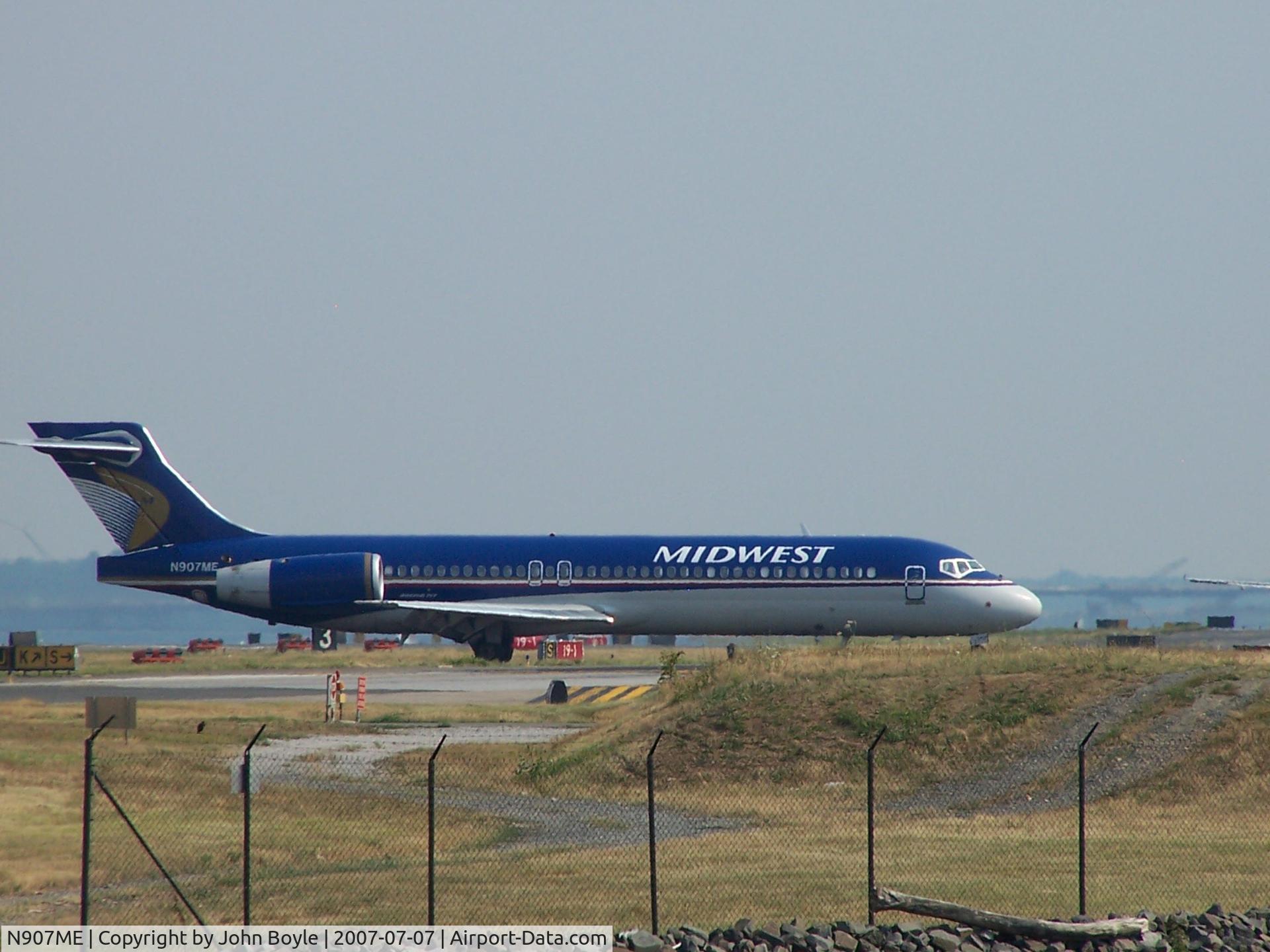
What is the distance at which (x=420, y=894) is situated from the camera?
1700 centimetres

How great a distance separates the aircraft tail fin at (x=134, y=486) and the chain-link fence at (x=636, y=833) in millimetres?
20779

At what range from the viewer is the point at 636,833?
22.4m

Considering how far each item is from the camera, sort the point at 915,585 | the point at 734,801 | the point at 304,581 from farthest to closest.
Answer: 1. the point at 304,581
2. the point at 915,585
3. the point at 734,801

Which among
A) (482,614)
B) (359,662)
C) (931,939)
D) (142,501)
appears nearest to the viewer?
(931,939)

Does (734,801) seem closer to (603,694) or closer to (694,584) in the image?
(603,694)

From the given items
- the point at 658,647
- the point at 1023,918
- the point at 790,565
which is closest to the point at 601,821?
the point at 1023,918

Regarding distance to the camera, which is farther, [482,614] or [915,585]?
[915,585]

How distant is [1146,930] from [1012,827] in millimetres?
7155

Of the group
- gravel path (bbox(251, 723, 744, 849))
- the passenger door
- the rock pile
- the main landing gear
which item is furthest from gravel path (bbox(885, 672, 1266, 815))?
the main landing gear

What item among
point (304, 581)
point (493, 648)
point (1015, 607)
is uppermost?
point (304, 581)

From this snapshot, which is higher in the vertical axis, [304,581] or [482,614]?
[304,581]

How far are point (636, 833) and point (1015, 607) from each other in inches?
1175

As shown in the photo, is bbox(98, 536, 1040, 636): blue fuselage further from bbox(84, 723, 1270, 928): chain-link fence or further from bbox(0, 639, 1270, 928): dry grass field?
bbox(84, 723, 1270, 928): chain-link fence

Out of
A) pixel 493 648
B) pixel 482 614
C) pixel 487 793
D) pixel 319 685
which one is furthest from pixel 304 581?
pixel 487 793
